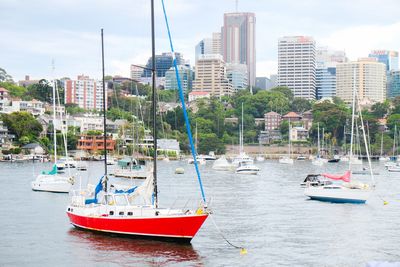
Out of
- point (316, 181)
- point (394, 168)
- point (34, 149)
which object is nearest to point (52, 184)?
point (316, 181)

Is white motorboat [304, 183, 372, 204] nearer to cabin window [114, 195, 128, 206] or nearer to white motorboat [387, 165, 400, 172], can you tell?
cabin window [114, 195, 128, 206]

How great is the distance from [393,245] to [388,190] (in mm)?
40935

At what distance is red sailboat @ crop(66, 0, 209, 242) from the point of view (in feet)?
124

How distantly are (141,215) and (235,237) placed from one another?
24.4 feet

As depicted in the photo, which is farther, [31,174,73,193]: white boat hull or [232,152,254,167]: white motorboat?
[232,152,254,167]: white motorboat

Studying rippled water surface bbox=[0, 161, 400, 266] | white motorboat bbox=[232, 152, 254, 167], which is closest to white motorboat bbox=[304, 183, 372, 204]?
rippled water surface bbox=[0, 161, 400, 266]

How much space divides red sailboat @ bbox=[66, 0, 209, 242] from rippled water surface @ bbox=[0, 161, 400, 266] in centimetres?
66

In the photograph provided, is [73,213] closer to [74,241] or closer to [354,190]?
[74,241]

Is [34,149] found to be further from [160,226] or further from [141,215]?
[160,226]

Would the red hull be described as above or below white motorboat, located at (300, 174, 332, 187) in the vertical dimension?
above

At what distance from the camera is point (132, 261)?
3600 cm

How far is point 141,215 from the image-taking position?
38.9m

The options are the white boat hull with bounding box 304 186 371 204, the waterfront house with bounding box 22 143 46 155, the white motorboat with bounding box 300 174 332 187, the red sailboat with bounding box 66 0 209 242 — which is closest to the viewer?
the red sailboat with bounding box 66 0 209 242

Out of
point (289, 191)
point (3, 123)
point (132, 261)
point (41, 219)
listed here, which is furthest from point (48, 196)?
point (3, 123)
